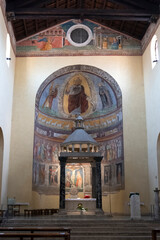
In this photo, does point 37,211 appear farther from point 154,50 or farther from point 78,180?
point 154,50

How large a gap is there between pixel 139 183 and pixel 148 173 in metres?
0.75

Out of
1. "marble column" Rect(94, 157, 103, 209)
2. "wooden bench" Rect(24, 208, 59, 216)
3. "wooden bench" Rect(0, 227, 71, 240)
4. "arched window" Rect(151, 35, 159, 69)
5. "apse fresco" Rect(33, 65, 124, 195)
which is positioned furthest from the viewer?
"apse fresco" Rect(33, 65, 124, 195)

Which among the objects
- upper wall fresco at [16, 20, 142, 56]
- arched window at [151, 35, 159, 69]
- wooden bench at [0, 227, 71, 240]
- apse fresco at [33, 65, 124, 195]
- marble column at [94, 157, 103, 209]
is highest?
upper wall fresco at [16, 20, 142, 56]

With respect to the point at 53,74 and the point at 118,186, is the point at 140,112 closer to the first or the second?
the point at 118,186

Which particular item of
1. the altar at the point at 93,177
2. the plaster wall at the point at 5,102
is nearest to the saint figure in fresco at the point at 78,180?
the altar at the point at 93,177

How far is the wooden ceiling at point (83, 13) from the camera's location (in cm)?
1673

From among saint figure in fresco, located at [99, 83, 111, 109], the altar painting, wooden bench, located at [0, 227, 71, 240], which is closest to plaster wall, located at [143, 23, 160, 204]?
saint figure in fresco, located at [99, 83, 111, 109]

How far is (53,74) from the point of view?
19.7m

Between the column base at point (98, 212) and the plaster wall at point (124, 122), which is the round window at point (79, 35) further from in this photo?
the column base at point (98, 212)

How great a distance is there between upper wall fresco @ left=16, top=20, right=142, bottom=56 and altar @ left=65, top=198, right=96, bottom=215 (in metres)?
8.66

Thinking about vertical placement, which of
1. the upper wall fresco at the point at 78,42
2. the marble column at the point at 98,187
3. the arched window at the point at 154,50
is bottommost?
the marble column at the point at 98,187

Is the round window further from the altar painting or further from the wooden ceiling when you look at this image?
the altar painting

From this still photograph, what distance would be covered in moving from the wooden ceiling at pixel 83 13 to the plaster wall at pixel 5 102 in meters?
1.45

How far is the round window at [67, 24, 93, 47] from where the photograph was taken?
1994 cm
